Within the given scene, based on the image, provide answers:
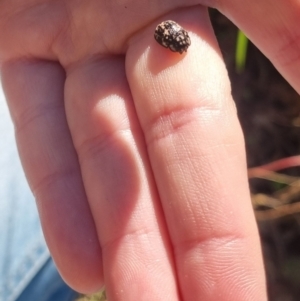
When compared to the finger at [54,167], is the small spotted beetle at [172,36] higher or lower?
higher

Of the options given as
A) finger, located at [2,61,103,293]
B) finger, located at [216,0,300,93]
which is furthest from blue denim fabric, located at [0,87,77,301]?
finger, located at [216,0,300,93]

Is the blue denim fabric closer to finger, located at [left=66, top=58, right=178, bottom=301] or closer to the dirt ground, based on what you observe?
finger, located at [left=66, top=58, right=178, bottom=301]

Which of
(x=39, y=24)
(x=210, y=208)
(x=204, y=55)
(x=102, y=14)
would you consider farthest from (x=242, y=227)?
(x=39, y=24)

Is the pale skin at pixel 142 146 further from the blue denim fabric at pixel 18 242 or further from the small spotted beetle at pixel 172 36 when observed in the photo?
the blue denim fabric at pixel 18 242

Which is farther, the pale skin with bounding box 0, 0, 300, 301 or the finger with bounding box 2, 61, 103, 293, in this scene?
the finger with bounding box 2, 61, 103, 293

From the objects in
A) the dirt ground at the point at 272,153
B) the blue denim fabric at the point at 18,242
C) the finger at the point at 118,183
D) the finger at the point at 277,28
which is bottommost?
the dirt ground at the point at 272,153

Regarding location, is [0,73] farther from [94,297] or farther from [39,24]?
[94,297]

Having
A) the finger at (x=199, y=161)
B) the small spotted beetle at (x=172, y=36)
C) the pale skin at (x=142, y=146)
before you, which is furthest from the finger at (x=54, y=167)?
the small spotted beetle at (x=172, y=36)
